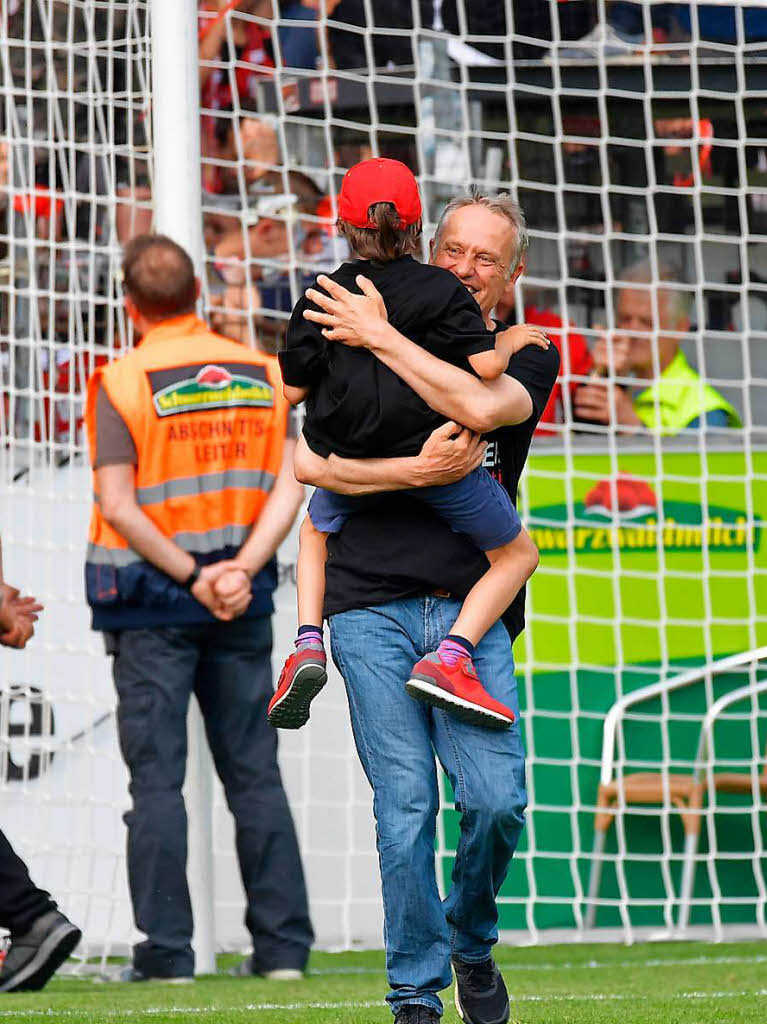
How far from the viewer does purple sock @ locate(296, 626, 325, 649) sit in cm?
313

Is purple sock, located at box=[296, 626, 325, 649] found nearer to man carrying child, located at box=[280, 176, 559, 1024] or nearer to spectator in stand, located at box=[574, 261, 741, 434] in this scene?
man carrying child, located at box=[280, 176, 559, 1024]

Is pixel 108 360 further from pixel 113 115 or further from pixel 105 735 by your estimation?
pixel 105 735

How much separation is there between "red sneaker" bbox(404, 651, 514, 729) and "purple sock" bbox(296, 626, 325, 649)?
22cm

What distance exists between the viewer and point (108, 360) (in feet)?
20.7

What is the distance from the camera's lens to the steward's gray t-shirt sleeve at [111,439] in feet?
16.0

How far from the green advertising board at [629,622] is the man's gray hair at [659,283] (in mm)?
627

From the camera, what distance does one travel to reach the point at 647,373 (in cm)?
685

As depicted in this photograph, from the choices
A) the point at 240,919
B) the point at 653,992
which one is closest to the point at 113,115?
the point at 240,919

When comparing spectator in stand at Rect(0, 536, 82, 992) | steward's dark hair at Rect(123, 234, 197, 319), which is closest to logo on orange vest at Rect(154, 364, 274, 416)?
steward's dark hair at Rect(123, 234, 197, 319)

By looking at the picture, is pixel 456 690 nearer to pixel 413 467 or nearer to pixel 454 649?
pixel 454 649

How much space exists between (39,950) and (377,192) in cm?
236

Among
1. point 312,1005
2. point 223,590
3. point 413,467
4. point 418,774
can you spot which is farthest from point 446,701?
point 223,590

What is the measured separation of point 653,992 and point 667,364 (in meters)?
3.14

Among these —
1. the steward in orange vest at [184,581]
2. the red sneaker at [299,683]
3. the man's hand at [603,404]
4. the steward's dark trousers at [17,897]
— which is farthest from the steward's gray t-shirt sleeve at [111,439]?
the man's hand at [603,404]
